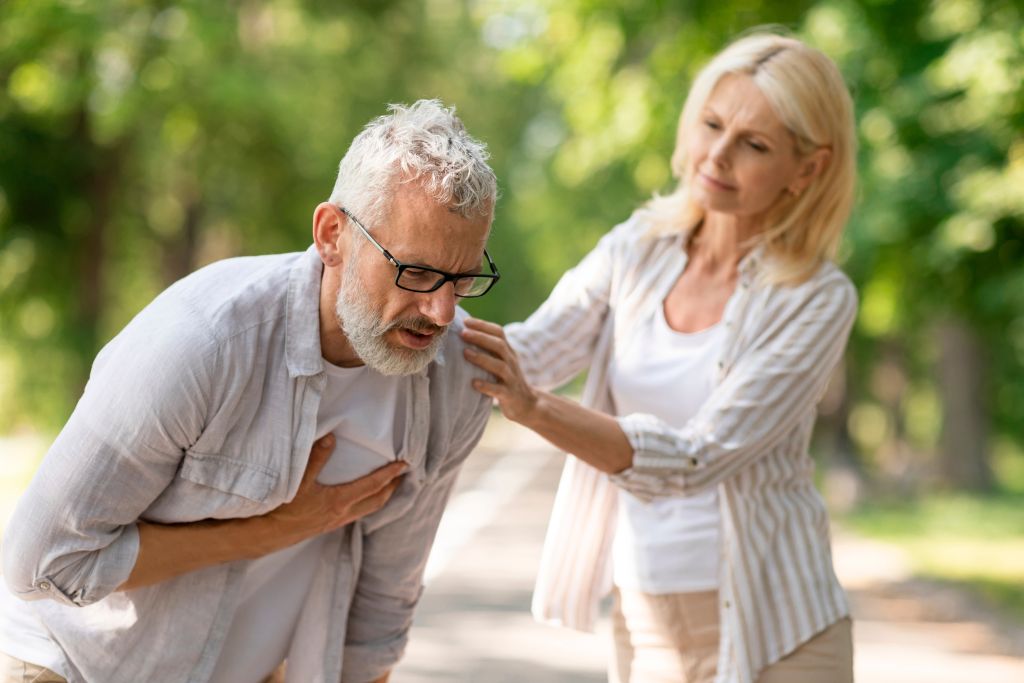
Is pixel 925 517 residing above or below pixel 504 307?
below

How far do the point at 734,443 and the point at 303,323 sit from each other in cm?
117

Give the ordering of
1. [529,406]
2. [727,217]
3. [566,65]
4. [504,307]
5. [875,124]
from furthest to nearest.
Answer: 1. [504,307]
2. [566,65]
3. [875,124]
4. [727,217]
5. [529,406]

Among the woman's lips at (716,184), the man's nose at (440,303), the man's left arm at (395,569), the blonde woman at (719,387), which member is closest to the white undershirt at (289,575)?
the man's left arm at (395,569)

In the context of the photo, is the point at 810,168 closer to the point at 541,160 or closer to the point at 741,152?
the point at 741,152

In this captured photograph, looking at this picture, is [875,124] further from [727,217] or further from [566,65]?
[727,217]

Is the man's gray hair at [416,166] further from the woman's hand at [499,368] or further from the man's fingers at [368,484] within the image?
the man's fingers at [368,484]

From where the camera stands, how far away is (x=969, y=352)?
19844mm

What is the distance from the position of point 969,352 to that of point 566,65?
8.94 m

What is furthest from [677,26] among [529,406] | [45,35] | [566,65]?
[529,406]

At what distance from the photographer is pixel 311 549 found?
325 centimetres

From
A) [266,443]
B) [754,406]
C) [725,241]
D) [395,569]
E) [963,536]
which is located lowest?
[395,569]

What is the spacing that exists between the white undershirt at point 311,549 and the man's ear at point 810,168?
1342 millimetres

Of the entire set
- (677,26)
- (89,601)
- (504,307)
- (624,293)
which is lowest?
(89,601)

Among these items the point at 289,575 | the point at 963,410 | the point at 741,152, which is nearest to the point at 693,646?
the point at 289,575
